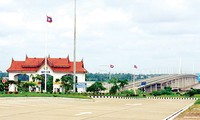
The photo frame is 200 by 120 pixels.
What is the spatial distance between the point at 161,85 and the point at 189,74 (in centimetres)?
2079

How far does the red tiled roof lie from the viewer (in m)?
92.5

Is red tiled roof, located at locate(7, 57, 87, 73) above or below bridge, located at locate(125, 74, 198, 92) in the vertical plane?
above

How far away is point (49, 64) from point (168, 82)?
182ft

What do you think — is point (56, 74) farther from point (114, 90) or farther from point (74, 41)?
point (74, 41)

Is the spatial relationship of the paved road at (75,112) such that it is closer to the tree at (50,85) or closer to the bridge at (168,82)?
the tree at (50,85)

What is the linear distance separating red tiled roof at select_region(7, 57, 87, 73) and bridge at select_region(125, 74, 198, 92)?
103 ft

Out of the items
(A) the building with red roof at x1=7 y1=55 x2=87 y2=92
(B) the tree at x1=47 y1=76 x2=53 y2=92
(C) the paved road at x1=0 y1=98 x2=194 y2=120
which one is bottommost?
(C) the paved road at x1=0 y1=98 x2=194 y2=120

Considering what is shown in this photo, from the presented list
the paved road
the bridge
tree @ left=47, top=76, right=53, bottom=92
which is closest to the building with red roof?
tree @ left=47, top=76, right=53, bottom=92

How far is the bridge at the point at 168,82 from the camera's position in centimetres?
12700

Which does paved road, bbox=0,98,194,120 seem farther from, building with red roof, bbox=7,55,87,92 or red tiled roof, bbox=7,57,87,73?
red tiled roof, bbox=7,57,87,73

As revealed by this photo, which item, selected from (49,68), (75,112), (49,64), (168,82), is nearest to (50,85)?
(49,68)

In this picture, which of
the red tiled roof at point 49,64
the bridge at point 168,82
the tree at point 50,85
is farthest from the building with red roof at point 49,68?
the bridge at point 168,82

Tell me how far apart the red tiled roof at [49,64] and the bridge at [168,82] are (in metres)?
31.4

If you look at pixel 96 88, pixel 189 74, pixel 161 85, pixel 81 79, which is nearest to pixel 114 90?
pixel 96 88
